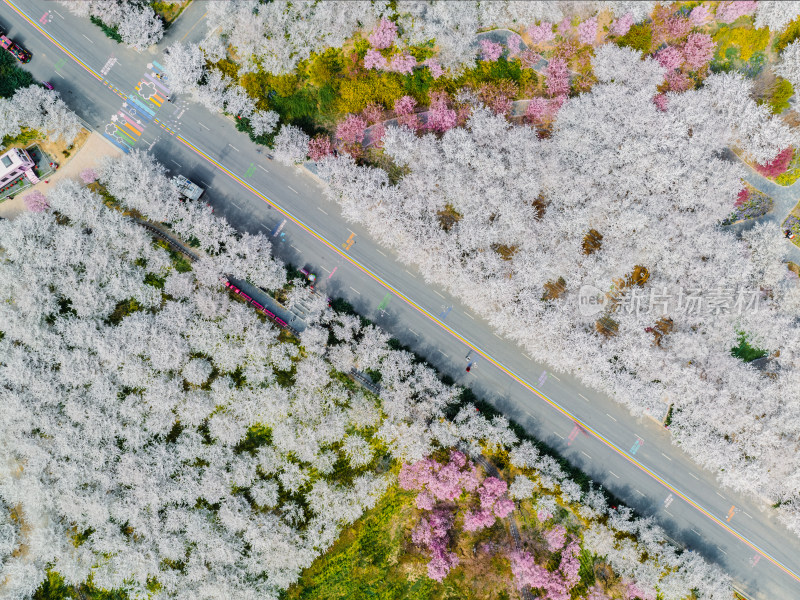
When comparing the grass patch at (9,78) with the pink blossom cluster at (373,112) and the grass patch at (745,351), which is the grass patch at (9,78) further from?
the grass patch at (745,351)

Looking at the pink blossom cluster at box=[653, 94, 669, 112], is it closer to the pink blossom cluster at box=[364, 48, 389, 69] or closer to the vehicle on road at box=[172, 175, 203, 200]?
the pink blossom cluster at box=[364, 48, 389, 69]

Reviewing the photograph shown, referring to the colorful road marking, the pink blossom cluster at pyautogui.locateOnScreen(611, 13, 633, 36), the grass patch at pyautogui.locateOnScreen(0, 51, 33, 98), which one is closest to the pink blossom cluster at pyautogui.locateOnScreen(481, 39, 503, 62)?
the pink blossom cluster at pyautogui.locateOnScreen(611, 13, 633, 36)

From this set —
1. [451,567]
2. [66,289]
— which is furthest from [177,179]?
[451,567]

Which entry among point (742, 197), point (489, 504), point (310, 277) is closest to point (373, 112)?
point (310, 277)

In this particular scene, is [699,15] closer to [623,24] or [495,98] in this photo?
[623,24]

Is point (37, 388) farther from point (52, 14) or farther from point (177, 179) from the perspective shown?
point (52, 14)

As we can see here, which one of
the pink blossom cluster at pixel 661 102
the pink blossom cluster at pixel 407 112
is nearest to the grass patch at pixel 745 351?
the pink blossom cluster at pixel 661 102
